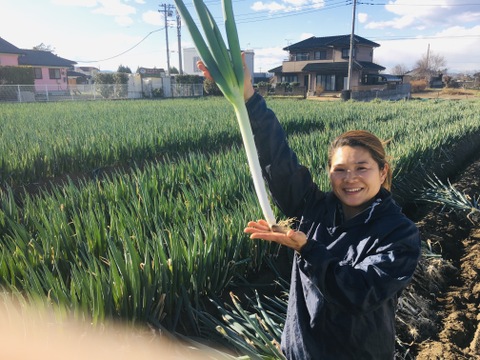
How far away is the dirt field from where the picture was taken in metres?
1.90

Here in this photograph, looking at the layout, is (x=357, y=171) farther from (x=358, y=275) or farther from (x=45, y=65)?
(x=45, y=65)

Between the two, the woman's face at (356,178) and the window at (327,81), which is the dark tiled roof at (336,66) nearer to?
the window at (327,81)

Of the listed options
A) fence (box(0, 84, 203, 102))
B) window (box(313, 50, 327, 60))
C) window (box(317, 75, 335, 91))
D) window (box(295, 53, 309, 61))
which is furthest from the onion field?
window (box(295, 53, 309, 61))

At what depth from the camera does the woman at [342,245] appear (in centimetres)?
102

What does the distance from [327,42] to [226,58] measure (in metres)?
38.6

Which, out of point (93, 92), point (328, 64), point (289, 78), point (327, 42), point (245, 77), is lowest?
point (245, 77)

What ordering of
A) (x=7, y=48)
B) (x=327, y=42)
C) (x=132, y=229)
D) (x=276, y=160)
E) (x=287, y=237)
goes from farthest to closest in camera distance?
(x=327, y=42)
(x=7, y=48)
(x=132, y=229)
(x=276, y=160)
(x=287, y=237)

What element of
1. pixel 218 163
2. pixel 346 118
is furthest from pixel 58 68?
pixel 218 163

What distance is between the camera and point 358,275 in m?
1.03

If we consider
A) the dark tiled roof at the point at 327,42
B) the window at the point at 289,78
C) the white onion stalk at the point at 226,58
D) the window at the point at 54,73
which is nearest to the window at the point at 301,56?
the dark tiled roof at the point at 327,42

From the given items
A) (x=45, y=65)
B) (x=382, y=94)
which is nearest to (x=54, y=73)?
(x=45, y=65)

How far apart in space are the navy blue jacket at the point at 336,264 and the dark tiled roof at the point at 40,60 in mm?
37729

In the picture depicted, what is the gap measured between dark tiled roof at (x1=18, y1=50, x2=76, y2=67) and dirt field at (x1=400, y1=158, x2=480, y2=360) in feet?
122

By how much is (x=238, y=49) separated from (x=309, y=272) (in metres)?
0.69
